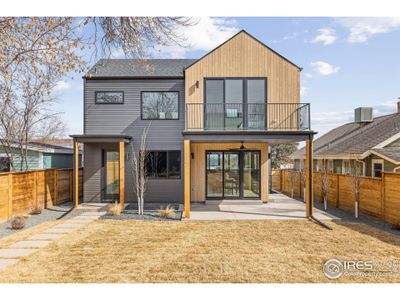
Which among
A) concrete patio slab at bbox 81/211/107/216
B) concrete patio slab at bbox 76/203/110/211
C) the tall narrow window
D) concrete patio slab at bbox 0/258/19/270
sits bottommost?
concrete patio slab at bbox 81/211/107/216

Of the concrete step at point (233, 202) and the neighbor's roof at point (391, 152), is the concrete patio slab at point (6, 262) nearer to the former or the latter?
the concrete step at point (233, 202)

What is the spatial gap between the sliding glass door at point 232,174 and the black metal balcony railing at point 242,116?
1.44 metres

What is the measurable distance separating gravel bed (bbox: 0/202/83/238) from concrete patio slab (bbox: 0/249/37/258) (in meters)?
1.58

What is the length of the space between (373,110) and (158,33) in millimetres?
18970

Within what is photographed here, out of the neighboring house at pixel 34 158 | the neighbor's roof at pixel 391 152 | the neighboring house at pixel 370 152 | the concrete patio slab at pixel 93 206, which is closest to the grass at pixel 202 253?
the concrete patio slab at pixel 93 206

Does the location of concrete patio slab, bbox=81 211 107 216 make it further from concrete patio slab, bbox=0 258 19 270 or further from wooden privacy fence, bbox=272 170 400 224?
wooden privacy fence, bbox=272 170 400 224

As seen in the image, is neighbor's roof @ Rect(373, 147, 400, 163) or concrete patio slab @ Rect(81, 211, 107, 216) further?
neighbor's roof @ Rect(373, 147, 400, 163)

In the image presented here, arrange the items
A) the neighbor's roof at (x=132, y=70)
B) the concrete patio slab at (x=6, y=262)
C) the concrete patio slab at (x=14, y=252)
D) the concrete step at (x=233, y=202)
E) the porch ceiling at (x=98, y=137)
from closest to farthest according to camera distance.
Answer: the concrete patio slab at (x=6, y=262), the concrete patio slab at (x=14, y=252), the porch ceiling at (x=98, y=137), the concrete step at (x=233, y=202), the neighbor's roof at (x=132, y=70)

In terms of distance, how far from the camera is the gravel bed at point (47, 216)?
324 inches

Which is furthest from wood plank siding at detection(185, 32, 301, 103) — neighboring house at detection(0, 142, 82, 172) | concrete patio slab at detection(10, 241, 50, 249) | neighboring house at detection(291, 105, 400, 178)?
neighboring house at detection(0, 142, 82, 172)

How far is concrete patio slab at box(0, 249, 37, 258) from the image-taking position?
6.09m

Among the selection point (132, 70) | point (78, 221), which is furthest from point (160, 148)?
point (78, 221)
